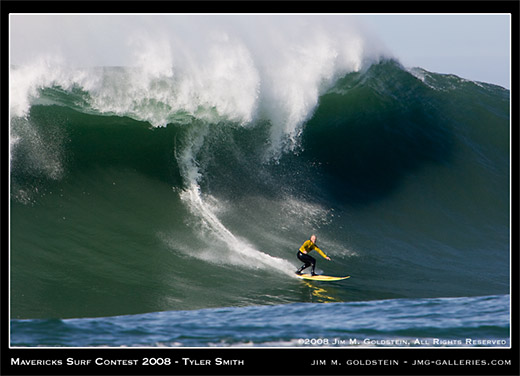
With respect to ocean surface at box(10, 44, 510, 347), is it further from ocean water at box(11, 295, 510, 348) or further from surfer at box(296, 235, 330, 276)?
surfer at box(296, 235, 330, 276)

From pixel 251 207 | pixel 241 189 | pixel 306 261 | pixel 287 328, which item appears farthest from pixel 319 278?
pixel 241 189

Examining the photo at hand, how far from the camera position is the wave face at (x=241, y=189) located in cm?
913

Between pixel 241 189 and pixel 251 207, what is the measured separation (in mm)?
518

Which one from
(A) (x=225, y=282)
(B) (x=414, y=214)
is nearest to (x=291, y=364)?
(A) (x=225, y=282)

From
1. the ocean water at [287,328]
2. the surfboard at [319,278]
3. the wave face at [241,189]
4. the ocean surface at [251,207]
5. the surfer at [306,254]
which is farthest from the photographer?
the surfer at [306,254]

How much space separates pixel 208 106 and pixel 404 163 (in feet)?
15.8

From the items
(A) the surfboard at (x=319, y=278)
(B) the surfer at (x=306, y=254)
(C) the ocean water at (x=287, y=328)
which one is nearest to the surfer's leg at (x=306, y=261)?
(B) the surfer at (x=306, y=254)

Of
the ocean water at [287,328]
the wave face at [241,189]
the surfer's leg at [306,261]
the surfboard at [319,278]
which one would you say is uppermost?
the wave face at [241,189]

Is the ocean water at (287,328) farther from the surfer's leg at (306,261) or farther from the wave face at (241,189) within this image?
the surfer's leg at (306,261)

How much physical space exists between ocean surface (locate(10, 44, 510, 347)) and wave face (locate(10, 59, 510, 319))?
4cm

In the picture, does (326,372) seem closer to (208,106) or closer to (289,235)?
(289,235)

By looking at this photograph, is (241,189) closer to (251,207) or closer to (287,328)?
(251,207)

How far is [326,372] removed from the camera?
545 cm

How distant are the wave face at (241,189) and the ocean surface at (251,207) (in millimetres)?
39
